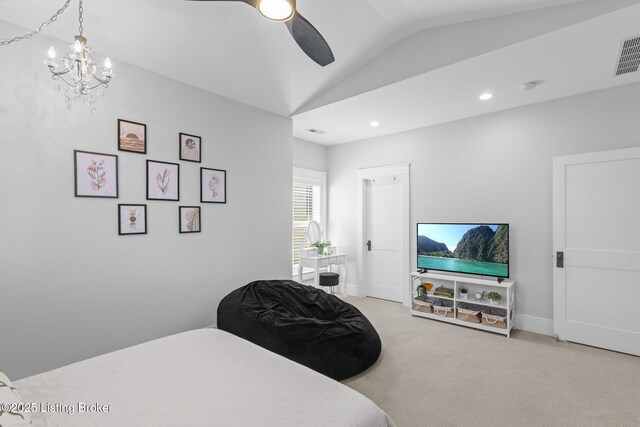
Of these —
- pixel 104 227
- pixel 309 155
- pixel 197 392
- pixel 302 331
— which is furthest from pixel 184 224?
pixel 309 155

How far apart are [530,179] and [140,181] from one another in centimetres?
413

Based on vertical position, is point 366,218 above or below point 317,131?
below

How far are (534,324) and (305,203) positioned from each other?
353 cm

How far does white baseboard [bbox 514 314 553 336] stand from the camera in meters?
3.49

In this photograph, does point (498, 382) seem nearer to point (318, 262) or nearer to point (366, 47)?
point (318, 262)

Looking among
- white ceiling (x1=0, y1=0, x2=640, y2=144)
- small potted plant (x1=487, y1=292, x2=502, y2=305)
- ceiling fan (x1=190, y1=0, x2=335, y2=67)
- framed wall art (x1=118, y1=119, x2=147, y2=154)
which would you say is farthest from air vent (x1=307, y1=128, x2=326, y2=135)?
small potted plant (x1=487, y1=292, x2=502, y2=305)

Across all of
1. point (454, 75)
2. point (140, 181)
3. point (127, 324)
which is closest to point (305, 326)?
point (127, 324)

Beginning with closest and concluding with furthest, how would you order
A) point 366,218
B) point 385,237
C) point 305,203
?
1. point 385,237
2. point 366,218
3. point 305,203

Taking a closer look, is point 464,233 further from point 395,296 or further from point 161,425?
point 161,425

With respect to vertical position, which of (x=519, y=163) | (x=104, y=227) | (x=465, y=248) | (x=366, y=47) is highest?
(x=366, y=47)

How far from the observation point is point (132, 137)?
8.87ft

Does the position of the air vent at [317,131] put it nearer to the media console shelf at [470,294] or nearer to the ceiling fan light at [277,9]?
the media console shelf at [470,294]

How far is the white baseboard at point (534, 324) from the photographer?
349cm

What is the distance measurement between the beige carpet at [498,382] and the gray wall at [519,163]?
71 cm
